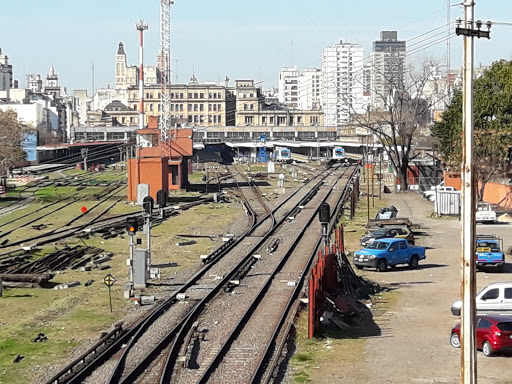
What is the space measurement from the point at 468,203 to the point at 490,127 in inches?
1599

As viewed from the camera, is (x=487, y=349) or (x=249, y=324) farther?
(x=249, y=324)

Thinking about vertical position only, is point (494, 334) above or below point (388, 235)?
below

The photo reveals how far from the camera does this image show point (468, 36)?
11211mm

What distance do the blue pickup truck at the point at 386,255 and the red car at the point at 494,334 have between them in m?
11.1

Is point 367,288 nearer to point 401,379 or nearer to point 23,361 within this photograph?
point 401,379

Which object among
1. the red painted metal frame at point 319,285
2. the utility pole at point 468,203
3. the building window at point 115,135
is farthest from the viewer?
the building window at point 115,135

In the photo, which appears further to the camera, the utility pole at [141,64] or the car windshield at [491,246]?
the utility pole at [141,64]

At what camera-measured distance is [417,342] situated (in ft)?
63.8

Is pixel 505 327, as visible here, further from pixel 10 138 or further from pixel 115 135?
pixel 115 135

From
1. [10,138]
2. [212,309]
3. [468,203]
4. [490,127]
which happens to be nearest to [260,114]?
[10,138]

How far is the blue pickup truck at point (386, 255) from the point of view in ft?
96.9

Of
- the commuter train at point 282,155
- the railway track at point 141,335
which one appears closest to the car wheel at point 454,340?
the railway track at point 141,335

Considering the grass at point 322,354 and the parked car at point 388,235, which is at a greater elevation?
the parked car at point 388,235

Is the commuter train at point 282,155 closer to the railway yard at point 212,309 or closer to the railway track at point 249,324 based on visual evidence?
the railway yard at point 212,309
